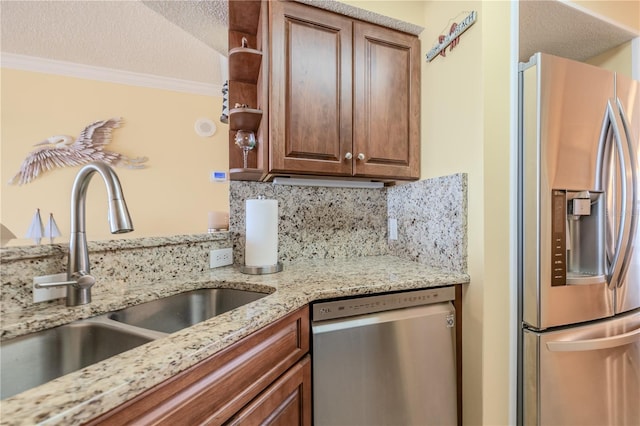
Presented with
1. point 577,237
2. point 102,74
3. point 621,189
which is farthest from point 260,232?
point 102,74

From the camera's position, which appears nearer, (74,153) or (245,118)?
(245,118)

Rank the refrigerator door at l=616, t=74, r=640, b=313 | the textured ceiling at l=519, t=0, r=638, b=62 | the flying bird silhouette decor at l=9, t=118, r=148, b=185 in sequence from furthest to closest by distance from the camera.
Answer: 1. the flying bird silhouette decor at l=9, t=118, r=148, b=185
2. the textured ceiling at l=519, t=0, r=638, b=62
3. the refrigerator door at l=616, t=74, r=640, b=313

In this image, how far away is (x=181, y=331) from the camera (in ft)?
2.08

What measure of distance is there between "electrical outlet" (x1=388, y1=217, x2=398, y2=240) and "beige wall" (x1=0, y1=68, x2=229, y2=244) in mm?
1265

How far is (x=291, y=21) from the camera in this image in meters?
1.25

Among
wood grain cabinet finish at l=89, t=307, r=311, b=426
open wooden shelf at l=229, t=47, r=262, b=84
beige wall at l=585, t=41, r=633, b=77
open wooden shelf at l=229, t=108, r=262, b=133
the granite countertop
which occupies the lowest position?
wood grain cabinet finish at l=89, t=307, r=311, b=426

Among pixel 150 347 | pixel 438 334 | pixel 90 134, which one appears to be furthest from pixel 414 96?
pixel 90 134

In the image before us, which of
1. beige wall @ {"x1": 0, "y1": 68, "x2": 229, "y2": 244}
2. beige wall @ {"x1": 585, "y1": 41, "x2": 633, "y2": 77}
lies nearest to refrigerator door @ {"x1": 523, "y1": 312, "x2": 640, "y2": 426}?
beige wall @ {"x1": 585, "y1": 41, "x2": 633, "y2": 77}

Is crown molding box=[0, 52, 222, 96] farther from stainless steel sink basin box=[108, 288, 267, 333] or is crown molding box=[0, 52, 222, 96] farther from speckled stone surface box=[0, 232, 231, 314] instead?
stainless steel sink basin box=[108, 288, 267, 333]

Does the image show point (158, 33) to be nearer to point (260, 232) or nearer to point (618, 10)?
point (260, 232)

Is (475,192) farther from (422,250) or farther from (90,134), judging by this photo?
(90,134)

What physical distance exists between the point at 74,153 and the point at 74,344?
226cm

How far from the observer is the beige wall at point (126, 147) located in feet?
7.33

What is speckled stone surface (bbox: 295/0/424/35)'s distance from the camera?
1.28 m
